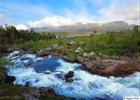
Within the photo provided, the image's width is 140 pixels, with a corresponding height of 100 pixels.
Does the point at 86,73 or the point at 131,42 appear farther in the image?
the point at 131,42

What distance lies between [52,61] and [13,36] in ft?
161

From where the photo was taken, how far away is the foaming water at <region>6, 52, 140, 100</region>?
38000mm

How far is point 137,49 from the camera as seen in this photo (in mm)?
66750

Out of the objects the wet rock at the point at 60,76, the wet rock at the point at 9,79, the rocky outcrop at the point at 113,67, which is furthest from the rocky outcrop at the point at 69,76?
the wet rock at the point at 9,79

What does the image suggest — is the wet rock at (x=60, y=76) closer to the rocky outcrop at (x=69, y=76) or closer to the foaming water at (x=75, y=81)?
the foaming water at (x=75, y=81)

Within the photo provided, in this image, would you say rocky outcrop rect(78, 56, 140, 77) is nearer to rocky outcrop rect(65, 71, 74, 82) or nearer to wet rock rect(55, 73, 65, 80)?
rocky outcrop rect(65, 71, 74, 82)

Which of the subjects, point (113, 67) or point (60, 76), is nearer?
point (60, 76)

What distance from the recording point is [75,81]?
4309 centimetres

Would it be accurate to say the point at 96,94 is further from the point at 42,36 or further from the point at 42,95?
the point at 42,36

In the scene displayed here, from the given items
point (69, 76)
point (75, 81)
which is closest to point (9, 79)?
point (69, 76)

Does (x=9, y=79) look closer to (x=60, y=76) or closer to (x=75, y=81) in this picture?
(x=60, y=76)

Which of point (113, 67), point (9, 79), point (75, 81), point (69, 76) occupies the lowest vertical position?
point (75, 81)

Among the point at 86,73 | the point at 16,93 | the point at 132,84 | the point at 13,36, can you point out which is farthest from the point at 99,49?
the point at 16,93

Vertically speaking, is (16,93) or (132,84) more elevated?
(16,93)
